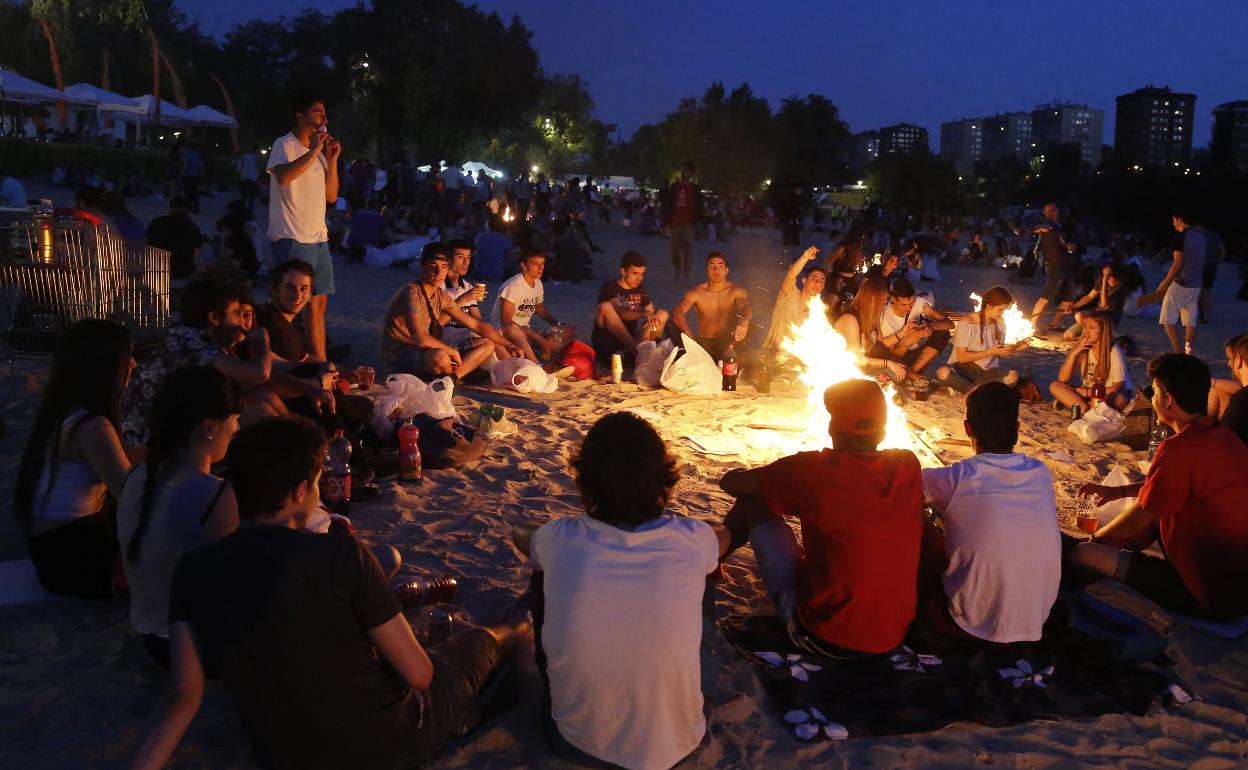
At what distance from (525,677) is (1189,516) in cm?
301

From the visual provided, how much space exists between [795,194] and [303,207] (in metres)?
15.3

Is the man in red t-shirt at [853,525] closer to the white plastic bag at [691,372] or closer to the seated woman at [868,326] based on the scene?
the white plastic bag at [691,372]

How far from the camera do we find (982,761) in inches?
141

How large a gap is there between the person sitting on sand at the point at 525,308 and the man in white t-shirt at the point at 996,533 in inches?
219

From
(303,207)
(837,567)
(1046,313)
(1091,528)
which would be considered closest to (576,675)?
(837,567)

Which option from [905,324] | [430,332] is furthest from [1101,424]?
[430,332]

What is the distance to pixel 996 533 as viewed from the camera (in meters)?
4.07

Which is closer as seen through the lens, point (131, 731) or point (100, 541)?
point (131, 731)

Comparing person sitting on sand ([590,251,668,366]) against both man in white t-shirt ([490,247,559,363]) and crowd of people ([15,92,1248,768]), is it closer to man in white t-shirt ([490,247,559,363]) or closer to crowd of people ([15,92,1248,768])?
man in white t-shirt ([490,247,559,363])

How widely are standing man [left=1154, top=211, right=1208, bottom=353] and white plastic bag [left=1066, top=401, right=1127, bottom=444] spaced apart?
486cm

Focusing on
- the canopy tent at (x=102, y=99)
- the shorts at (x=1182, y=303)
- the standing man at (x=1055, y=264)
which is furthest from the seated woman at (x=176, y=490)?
the canopy tent at (x=102, y=99)

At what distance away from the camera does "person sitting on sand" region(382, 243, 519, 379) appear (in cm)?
838

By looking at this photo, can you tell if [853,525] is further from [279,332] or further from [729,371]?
[729,371]

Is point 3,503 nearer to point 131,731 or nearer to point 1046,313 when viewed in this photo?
point 131,731
